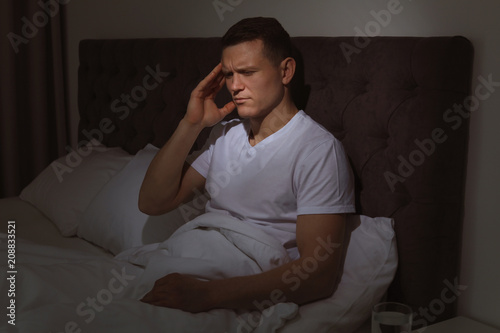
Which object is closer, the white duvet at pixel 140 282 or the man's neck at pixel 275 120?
the white duvet at pixel 140 282

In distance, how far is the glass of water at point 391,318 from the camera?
1112 millimetres

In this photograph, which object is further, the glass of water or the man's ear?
the man's ear

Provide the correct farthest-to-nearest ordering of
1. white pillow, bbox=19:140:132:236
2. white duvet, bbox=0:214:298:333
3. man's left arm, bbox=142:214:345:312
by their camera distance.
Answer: white pillow, bbox=19:140:132:236, man's left arm, bbox=142:214:345:312, white duvet, bbox=0:214:298:333

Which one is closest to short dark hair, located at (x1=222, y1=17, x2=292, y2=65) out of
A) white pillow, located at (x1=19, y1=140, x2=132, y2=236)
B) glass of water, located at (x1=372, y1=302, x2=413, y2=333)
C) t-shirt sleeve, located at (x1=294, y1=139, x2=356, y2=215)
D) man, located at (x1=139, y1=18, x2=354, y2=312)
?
man, located at (x1=139, y1=18, x2=354, y2=312)

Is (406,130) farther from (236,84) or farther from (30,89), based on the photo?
(30,89)

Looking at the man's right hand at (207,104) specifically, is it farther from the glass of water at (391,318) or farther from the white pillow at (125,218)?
the glass of water at (391,318)

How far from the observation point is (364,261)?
1.34 meters

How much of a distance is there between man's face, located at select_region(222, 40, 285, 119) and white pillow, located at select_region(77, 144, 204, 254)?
443mm

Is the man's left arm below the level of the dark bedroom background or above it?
below

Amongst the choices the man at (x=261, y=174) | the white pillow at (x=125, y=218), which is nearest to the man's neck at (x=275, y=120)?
the man at (x=261, y=174)

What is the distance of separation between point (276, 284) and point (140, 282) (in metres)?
0.32

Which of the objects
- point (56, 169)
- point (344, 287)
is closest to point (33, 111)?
point (56, 169)

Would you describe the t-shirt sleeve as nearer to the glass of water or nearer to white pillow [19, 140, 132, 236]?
the glass of water

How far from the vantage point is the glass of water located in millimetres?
1112
